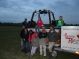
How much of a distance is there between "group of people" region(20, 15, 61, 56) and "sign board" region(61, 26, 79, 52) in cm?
47

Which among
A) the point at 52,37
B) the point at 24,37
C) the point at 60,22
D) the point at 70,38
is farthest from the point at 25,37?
→ the point at 70,38

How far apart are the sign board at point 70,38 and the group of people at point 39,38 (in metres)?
0.47

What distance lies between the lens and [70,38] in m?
17.3

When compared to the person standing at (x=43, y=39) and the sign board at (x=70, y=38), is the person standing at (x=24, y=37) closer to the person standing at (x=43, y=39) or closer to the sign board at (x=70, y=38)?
the person standing at (x=43, y=39)

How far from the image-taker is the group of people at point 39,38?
17875mm

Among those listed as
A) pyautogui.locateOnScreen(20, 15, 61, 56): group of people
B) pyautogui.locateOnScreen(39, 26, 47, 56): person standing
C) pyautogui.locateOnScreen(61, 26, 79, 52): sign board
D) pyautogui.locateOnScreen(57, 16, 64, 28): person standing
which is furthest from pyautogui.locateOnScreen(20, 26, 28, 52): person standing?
pyautogui.locateOnScreen(61, 26, 79, 52): sign board

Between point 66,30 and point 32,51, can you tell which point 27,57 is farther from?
point 66,30

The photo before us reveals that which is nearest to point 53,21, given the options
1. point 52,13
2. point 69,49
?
point 52,13

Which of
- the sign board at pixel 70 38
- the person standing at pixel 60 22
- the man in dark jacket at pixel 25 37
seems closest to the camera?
the sign board at pixel 70 38

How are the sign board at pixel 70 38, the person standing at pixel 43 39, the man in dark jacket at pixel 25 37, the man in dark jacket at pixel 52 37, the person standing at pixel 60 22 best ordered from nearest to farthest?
1. the sign board at pixel 70 38
2. the man in dark jacket at pixel 52 37
3. the person standing at pixel 43 39
4. the person standing at pixel 60 22
5. the man in dark jacket at pixel 25 37

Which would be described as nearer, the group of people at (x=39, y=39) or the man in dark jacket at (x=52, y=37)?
the man in dark jacket at (x=52, y=37)

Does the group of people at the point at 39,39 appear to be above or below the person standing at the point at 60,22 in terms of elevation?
below

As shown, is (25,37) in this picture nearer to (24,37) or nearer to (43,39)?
(24,37)

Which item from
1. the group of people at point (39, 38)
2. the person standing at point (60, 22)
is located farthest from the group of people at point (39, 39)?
the person standing at point (60, 22)
